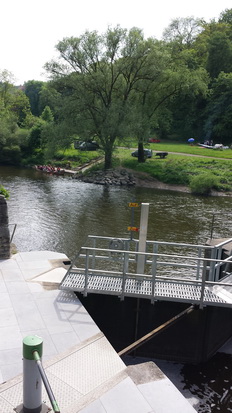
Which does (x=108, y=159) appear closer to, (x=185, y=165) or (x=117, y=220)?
(x=185, y=165)

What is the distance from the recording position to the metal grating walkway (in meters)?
9.38

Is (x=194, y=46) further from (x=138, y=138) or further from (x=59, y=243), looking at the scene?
(x=59, y=243)

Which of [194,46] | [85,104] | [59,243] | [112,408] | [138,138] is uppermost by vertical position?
[194,46]

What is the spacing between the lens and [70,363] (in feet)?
23.2

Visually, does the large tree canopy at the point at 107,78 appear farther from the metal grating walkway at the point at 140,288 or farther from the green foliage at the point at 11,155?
the metal grating walkway at the point at 140,288

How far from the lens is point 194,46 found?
234 ft

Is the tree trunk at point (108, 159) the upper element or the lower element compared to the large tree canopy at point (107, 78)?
lower

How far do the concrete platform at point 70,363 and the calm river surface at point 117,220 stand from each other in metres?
2.21

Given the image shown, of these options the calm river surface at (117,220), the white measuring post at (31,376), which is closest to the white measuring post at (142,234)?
the calm river surface at (117,220)

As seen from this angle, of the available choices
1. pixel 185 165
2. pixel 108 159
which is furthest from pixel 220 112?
pixel 108 159

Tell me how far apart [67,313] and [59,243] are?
392 inches

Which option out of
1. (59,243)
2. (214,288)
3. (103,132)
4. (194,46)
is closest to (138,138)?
(103,132)

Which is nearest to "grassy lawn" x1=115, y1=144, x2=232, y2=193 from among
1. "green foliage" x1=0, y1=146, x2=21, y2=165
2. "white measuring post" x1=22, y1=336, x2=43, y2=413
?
"green foliage" x1=0, y1=146, x2=21, y2=165

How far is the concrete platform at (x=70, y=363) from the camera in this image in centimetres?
616
